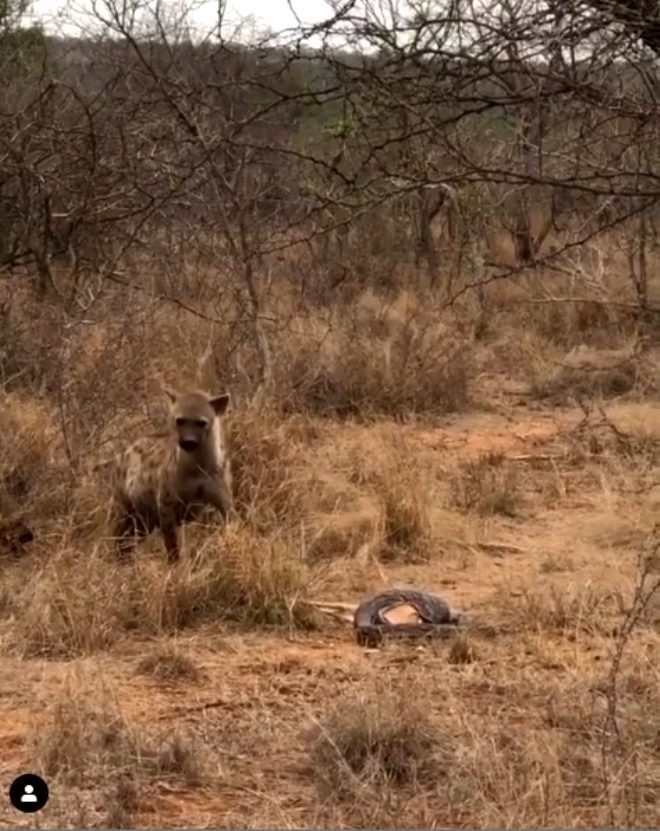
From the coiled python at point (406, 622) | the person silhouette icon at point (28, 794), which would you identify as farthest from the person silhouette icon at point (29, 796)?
the coiled python at point (406, 622)

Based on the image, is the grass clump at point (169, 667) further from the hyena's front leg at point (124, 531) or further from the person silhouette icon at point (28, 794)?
the hyena's front leg at point (124, 531)

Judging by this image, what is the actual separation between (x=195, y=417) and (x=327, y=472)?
137 centimetres

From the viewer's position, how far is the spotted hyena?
702cm

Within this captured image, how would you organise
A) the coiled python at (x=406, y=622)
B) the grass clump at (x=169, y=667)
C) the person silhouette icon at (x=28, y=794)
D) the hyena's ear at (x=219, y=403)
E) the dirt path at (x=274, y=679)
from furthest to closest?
the hyena's ear at (x=219, y=403)
the coiled python at (x=406, y=622)
the grass clump at (x=169, y=667)
the dirt path at (x=274, y=679)
the person silhouette icon at (x=28, y=794)

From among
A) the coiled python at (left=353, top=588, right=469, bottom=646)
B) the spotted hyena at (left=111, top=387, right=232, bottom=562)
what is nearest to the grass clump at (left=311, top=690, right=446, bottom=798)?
the coiled python at (left=353, top=588, right=469, bottom=646)

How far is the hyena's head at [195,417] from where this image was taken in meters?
6.99

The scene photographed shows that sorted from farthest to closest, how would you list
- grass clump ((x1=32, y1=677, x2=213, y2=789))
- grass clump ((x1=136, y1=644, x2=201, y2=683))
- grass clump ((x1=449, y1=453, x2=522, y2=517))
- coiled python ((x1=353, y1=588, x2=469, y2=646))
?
grass clump ((x1=449, y1=453, x2=522, y2=517)) < coiled python ((x1=353, y1=588, x2=469, y2=646)) < grass clump ((x1=136, y1=644, x2=201, y2=683)) < grass clump ((x1=32, y1=677, x2=213, y2=789))

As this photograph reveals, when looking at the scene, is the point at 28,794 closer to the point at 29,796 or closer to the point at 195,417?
the point at 29,796

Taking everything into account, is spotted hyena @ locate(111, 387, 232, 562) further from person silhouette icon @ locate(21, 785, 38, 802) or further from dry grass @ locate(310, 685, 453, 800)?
person silhouette icon @ locate(21, 785, 38, 802)

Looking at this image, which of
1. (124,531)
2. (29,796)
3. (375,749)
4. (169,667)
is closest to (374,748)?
(375,749)

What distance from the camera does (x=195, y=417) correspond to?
706cm

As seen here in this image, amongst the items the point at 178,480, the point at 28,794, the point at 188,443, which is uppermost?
the point at 188,443

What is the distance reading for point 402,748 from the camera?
4.41 m

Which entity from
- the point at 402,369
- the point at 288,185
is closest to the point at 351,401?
the point at 402,369
